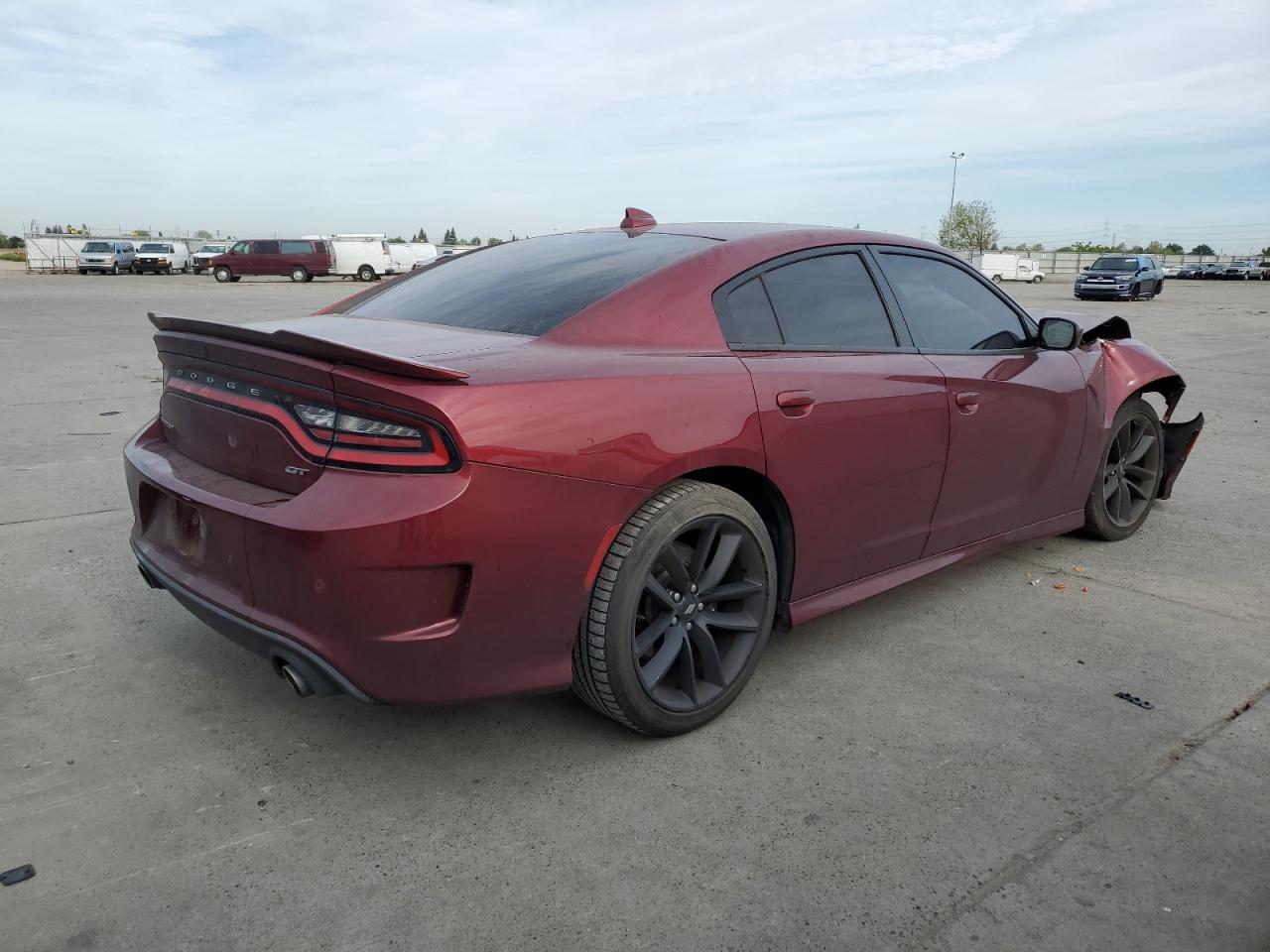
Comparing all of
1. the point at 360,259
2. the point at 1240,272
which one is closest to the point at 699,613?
the point at 360,259

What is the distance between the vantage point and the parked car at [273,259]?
128 feet

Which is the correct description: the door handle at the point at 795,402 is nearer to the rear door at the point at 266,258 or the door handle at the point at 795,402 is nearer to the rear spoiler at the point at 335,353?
the rear spoiler at the point at 335,353

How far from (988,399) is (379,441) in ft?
7.68

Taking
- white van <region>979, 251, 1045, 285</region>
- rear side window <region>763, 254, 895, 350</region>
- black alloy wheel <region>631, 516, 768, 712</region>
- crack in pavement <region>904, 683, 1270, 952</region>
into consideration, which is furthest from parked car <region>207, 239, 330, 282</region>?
crack in pavement <region>904, 683, 1270, 952</region>

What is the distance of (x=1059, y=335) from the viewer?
158 inches

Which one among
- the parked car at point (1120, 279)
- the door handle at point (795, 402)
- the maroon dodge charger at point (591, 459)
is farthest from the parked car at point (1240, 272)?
the door handle at point (795, 402)

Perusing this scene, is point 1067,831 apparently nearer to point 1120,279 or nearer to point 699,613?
point 699,613

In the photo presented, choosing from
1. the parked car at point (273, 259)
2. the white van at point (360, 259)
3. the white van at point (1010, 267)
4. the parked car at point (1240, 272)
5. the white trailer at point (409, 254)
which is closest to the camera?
the parked car at point (273, 259)

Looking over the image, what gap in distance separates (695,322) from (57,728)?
222 centimetres

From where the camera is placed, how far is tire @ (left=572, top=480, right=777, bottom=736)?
8.63ft

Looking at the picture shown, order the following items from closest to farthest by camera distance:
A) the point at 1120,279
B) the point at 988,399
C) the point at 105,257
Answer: the point at 988,399 → the point at 1120,279 → the point at 105,257

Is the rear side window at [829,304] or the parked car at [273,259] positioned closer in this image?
the rear side window at [829,304]

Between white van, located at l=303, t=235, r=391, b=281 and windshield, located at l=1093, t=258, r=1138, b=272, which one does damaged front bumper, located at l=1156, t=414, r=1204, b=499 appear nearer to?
windshield, located at l=1093, t=258, r=1138, b=272

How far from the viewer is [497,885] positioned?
2.24 m
